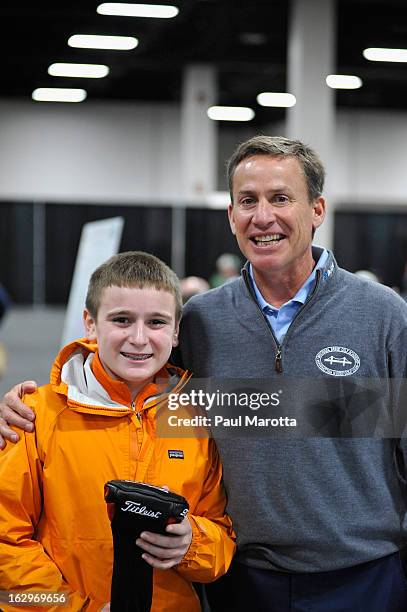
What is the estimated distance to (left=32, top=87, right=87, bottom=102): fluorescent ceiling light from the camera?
1539cm

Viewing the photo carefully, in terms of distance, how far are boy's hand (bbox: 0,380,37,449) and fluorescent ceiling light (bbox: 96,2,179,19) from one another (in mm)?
7979

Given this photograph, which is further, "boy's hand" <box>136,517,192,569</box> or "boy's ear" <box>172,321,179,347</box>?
"boy's ear" <box>172,321,179,347</box>

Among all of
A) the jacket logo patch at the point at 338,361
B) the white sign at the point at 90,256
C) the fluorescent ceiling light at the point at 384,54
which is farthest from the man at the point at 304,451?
the fluorescent ceiling light at the point at 384,54

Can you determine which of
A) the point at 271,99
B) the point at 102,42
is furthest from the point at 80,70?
the point at 271,99

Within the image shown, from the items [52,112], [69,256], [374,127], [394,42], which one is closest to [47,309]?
[69,256]

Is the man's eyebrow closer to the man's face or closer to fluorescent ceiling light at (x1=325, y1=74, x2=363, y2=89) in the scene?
the man's face

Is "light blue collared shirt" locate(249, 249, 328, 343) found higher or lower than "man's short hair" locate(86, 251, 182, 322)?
lower

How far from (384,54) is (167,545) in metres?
11.1

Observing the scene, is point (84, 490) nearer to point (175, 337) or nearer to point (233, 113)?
point (175, 337)

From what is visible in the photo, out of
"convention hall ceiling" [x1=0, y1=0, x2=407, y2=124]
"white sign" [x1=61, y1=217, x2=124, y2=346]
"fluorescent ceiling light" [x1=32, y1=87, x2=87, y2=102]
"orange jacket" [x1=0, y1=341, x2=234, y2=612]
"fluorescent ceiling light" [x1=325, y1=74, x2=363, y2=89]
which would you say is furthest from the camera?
"fluorescent ceiling light" [x1=32, y1=87, x2=87, y2=102]

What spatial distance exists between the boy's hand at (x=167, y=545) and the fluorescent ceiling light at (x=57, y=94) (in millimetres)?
14421

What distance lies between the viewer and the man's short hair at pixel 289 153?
6.30 feet

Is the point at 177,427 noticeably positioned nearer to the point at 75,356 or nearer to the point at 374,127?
the point at 75,356

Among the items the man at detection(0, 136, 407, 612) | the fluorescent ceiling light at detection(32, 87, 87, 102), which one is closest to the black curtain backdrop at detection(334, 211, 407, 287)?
the fluorescent ceiling light at detection(32, 87, 87, 102)
